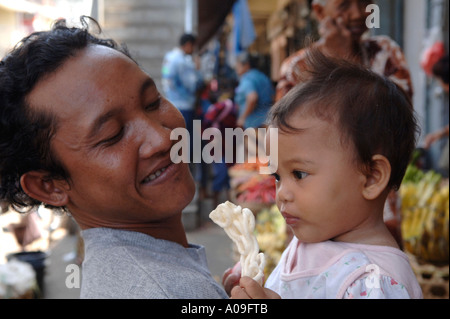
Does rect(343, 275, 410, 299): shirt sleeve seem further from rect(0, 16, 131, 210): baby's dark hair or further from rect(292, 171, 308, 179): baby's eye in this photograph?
rect(0, 16, 131, 210): baby's dark hair

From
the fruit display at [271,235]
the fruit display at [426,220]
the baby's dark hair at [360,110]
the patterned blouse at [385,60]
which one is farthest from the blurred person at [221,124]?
the baby's dark hair at [360,110]

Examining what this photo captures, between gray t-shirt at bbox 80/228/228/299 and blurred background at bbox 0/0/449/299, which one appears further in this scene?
blurred background at bbox 0/0/449/299

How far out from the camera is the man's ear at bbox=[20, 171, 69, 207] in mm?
1279

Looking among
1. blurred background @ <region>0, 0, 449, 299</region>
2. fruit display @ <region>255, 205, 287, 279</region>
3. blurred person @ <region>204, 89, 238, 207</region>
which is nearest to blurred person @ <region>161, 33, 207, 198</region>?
blurred person @ <region>204, 89, 238, 207</region>

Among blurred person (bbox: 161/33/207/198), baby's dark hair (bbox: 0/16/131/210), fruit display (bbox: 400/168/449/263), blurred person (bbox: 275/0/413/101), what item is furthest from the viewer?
blurred person (bbox: 161/33/207/198)

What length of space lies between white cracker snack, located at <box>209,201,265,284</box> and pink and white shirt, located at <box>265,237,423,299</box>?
22 cm

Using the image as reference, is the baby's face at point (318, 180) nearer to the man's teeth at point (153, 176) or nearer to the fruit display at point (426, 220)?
the man's teeth at point (153, 176)

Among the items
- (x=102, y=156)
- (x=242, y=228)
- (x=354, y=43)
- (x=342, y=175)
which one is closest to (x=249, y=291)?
(x=242, y=228)

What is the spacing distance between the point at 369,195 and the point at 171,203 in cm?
52

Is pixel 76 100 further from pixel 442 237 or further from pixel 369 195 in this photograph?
pixel 442 237

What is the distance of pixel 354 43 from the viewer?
8.54ft

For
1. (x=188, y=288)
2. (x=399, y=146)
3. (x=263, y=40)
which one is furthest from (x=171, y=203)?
(x=263, y=40)

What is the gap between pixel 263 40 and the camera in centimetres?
1300
